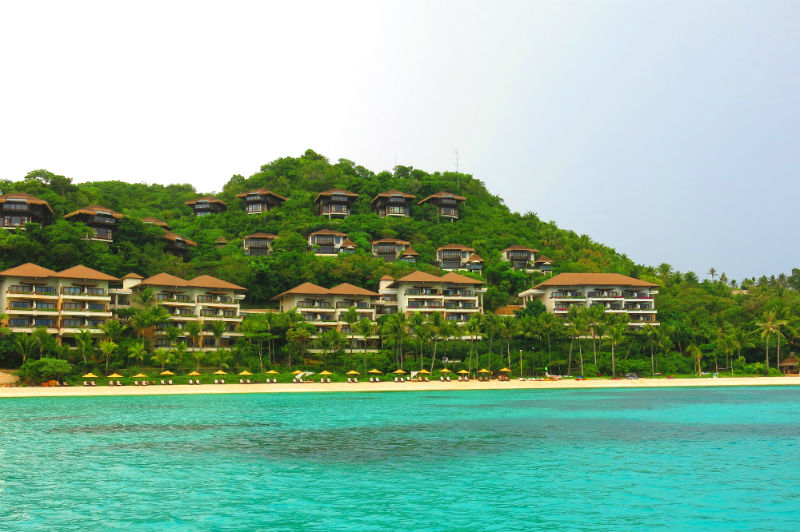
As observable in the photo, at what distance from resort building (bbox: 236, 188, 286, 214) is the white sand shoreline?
2648 inches

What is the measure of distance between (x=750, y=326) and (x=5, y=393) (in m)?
81.4

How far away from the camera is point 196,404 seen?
5075 centimetres

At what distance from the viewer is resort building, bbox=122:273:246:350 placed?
74.4 metres

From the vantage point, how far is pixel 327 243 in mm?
105125

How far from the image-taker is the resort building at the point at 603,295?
284 ft

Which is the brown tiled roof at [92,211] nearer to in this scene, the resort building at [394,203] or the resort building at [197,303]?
the resort building at [197,303]

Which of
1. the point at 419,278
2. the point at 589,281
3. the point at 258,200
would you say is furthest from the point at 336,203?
the point at 589,281

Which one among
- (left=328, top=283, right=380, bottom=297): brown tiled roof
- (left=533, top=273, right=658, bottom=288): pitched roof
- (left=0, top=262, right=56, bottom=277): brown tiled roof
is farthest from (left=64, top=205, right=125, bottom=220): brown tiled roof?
(left=533, top=273, right=658, bottom=288): pitched roof

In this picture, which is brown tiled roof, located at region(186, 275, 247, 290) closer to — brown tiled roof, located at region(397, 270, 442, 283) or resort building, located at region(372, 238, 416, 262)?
brown tiled roof, located at region(397, 270, 442, 283)

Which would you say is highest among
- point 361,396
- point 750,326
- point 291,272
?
point 291,272

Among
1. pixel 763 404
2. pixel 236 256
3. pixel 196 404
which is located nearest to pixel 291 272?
pixel 236 256

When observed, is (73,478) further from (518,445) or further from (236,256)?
(236,256)

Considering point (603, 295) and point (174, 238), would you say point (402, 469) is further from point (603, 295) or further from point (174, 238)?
point (174, 238)

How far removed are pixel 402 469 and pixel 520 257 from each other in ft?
275
